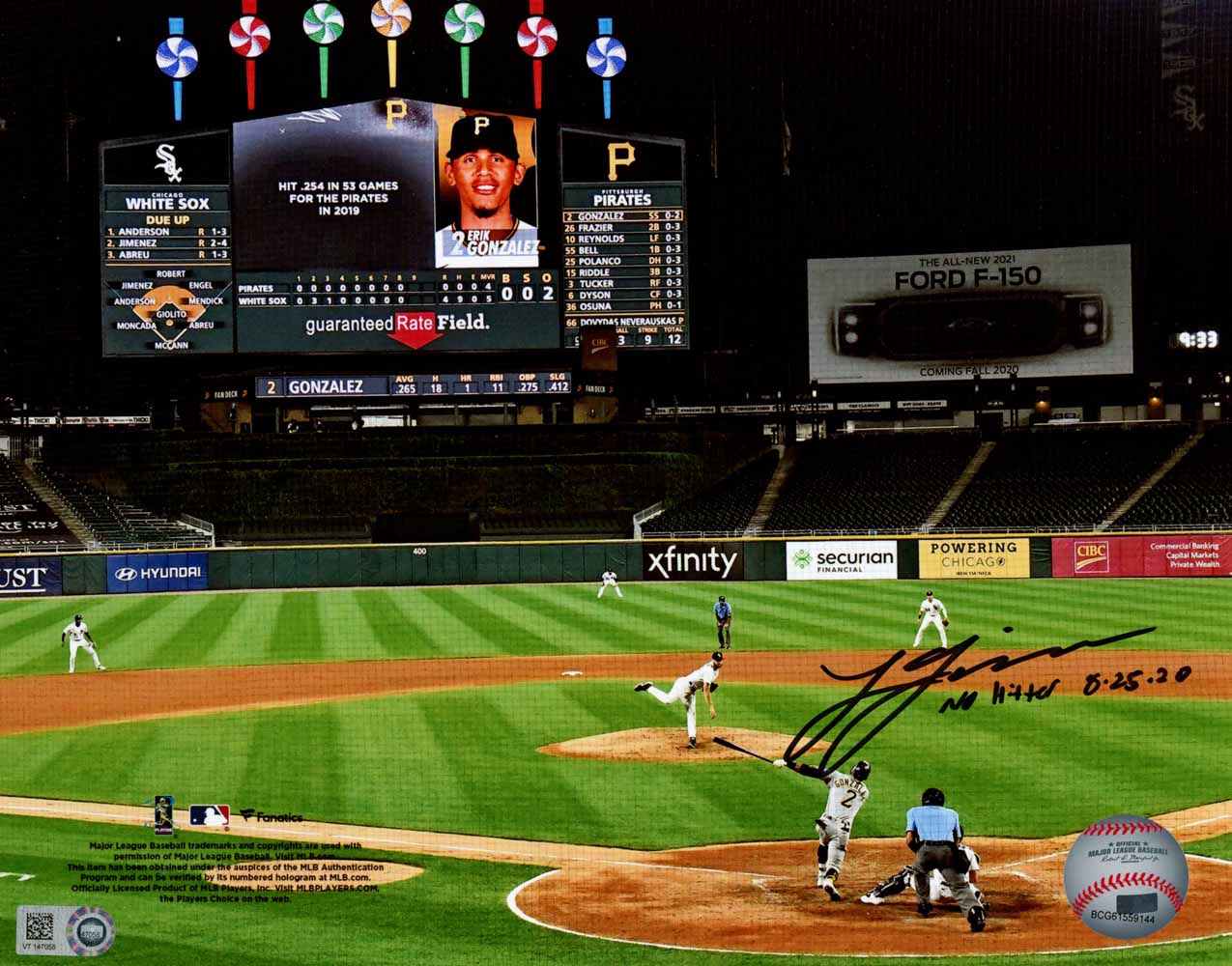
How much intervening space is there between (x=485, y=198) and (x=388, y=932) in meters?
33.2

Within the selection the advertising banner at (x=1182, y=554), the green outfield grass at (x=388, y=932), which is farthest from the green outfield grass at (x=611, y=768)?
the advertising banner at (x=1182, y=554)

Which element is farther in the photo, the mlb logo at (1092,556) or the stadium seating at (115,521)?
the stadium seating at (115,521)

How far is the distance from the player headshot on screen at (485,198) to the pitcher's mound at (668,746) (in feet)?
82.8

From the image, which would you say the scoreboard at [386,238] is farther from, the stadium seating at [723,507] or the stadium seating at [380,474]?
the stadium seating at [723,507]

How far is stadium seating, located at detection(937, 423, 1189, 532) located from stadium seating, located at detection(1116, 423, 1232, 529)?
902 mm

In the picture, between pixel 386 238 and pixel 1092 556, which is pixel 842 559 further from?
pixel 386 238

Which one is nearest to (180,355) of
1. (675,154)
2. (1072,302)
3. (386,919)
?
(675,154)

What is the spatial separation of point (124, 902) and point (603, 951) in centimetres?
399

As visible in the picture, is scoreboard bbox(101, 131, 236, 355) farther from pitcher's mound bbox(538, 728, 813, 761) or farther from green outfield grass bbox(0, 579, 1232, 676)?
pitcher's mound bbox(538, 728, 813, 761)

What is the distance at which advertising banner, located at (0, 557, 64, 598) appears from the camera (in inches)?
1571

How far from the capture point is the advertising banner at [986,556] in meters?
41.2

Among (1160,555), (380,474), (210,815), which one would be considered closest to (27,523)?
(380,474)

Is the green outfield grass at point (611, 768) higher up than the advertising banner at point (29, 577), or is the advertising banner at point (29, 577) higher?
the advertising banner at point (29, 577)

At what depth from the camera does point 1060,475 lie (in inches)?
1907
